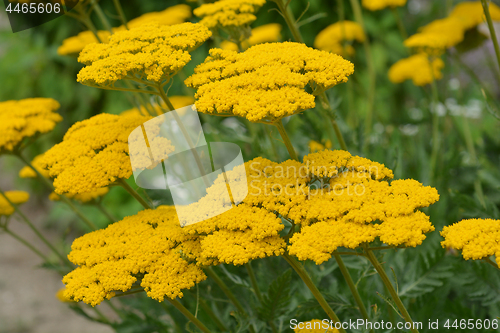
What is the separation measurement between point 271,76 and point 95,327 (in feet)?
9.93

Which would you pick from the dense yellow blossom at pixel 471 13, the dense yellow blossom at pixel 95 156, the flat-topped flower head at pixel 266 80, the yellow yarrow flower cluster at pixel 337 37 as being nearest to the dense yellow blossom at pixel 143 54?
the flat-topped flower head at pixel 266 80

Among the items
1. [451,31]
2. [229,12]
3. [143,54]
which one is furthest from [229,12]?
[451,31]

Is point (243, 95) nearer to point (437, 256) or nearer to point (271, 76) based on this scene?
point (271, 76)

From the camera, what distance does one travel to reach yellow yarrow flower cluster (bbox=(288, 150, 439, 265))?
85 centimetres

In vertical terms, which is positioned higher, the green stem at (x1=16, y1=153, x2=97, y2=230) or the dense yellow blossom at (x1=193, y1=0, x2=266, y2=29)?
the dense yellow blossom at (x1=193, y1=0, x2=266, y2=29)

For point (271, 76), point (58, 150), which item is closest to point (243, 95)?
point (271, 76)

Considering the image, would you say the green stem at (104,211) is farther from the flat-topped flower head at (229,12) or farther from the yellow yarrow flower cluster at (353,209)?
the yellow yarrow flower cluster at (353,209)

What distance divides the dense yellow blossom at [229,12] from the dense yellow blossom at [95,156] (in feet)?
1.26

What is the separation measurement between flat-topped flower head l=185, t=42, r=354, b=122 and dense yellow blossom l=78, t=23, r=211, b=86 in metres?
0.06

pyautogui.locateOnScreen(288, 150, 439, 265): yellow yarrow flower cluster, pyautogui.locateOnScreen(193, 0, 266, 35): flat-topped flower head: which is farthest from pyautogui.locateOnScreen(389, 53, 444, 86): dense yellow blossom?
pyautogui.locateOnScreen(288, 150, 439, 265): yellow yarrow flower cluster

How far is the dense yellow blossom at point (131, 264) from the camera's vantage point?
3.08 ft

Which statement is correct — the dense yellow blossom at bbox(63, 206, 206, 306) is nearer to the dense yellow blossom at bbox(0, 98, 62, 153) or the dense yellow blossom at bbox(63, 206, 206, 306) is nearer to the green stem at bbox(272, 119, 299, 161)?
the green stem at bbox(272, 119, 299, 161)

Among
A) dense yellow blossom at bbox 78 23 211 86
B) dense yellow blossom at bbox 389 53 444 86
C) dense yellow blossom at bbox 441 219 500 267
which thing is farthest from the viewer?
dense yellow blossom at bbox 389 53 444 86

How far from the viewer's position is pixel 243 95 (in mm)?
944
